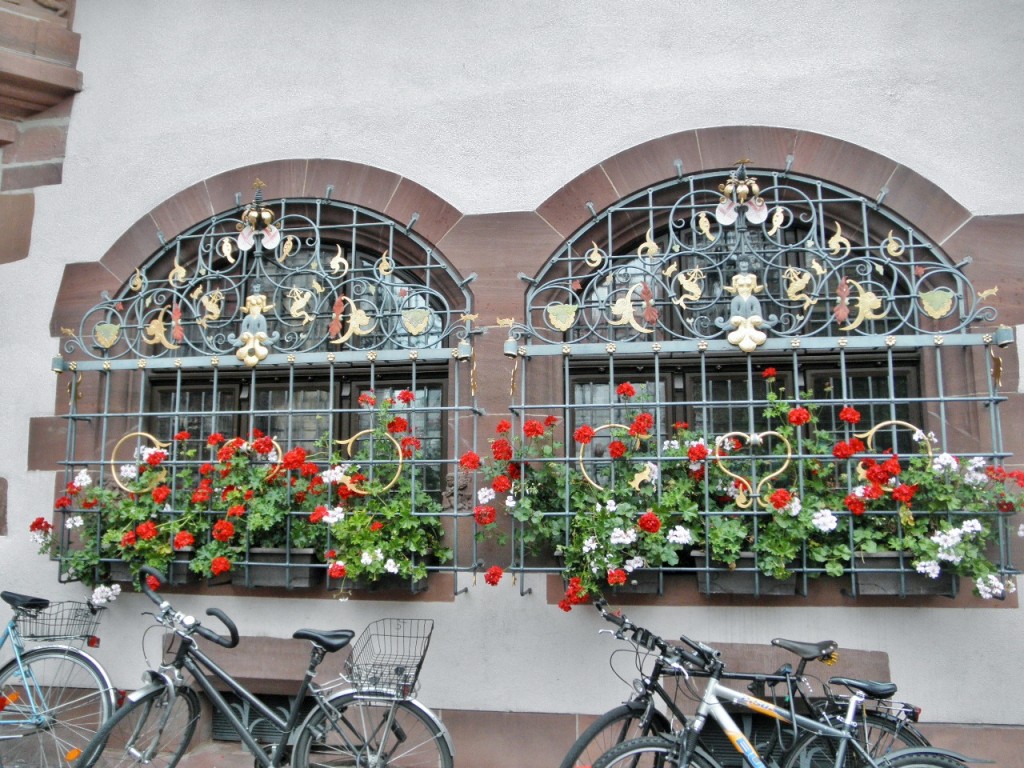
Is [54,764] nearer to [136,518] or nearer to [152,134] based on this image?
[136,518]

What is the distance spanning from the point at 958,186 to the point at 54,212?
5211 millimetres

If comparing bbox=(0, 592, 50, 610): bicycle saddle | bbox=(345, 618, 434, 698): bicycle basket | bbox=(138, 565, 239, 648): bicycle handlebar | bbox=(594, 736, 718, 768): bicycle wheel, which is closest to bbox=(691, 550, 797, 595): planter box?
bbox=(594, 736, 718, 768): bicycle wheel

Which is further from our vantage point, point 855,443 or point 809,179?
point 809,179

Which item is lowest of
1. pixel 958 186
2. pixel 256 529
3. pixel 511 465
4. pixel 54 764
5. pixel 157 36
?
pixel 54 764

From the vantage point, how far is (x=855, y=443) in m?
4.15

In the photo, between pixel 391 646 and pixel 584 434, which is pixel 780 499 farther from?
pixel 391 646

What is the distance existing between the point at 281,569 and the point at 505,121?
8.99ft

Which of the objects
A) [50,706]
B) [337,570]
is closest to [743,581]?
[337,570]

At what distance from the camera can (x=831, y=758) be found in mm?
3689

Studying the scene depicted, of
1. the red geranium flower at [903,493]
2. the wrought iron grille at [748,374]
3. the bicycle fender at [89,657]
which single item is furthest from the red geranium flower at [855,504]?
the bicycle fender at [89,657]

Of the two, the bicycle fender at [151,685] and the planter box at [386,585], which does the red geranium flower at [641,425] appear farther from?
the bicycle fender at [151,685]

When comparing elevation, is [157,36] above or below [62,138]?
above

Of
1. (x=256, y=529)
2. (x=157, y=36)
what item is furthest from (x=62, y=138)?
(x=256, y=529)

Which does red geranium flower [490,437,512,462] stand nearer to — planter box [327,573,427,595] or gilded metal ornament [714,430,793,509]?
planter box [327,573,427,595]
